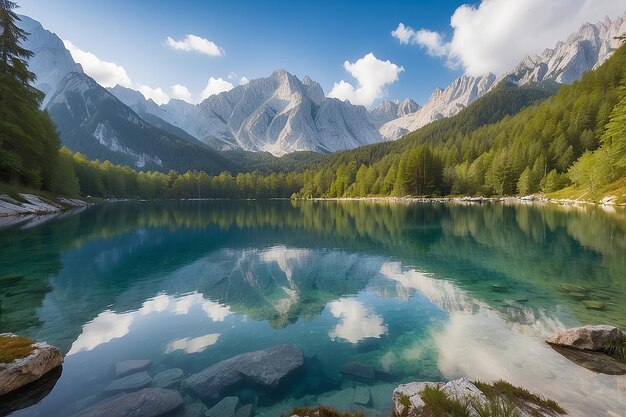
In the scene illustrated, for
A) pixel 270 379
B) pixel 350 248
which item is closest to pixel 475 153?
pixel 350 248

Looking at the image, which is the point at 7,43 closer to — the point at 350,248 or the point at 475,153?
the point at 350,248

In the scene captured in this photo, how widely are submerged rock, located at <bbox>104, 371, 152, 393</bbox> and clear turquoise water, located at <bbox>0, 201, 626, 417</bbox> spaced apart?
1.36ft

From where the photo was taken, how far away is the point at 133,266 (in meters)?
30.1

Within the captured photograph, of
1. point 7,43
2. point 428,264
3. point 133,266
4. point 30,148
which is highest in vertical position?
point 7,43

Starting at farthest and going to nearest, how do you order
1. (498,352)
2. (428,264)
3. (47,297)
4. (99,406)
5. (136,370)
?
(428,264), (47,297), (498,352), (136,370), (99,406)

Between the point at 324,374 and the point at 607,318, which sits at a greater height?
the point at 607,318

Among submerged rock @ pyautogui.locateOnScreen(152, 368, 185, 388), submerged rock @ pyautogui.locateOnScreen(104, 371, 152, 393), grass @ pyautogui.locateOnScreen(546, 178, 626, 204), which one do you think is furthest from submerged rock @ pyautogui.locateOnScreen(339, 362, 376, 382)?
grass @ pyautogui.locateOnScreen(546, 178, 626, 204)

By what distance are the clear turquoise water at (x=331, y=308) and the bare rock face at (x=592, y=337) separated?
1.19m

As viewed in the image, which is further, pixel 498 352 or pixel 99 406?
pixel 498 352

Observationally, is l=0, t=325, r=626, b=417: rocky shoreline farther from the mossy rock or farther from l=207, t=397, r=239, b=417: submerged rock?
the mossy rock

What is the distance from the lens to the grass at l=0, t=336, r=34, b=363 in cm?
1039

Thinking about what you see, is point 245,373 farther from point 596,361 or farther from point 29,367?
point 596,361

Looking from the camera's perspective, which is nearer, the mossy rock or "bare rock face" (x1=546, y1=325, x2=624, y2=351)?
"bare rock face" (x1=546, y1=325, x2=624, y2=351)

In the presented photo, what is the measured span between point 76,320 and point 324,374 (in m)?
13.9
